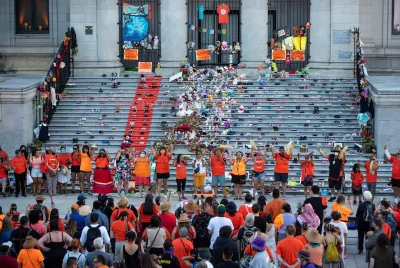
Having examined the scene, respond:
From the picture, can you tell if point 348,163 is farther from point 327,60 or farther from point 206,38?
point 206,38

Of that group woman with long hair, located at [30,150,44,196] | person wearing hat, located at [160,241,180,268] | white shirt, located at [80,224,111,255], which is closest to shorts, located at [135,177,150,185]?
woman with long hair, located at [30,150,44,196]

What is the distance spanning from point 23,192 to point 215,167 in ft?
19.3

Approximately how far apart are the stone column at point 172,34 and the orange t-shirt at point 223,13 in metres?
1.40

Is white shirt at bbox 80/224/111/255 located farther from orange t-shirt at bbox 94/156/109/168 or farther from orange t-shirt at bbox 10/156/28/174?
orange t-shirt at bbox 10/156/28/174

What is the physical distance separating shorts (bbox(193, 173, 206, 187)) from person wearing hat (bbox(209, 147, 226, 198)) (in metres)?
0.32

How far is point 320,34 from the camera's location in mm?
37906

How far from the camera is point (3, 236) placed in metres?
19.5

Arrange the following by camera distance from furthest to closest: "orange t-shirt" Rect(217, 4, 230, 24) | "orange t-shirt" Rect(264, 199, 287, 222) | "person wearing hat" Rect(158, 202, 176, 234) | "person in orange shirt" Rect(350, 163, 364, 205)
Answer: "orange t-shirt" Rect(217, 4, 230, 24) < "person in orange shirt" Rect(350, 163, 364, 205) < "orange t-shirt" Rect(264, 199, 287, 222) < "person wearing hat" Rect(158, 202, 176, 234)

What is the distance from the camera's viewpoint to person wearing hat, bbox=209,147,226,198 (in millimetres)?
29766

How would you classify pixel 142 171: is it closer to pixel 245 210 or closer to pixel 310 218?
pixel 245 210

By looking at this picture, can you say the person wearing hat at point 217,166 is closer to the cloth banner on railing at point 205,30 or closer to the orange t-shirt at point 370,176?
the orange t-shirt at point 370,176

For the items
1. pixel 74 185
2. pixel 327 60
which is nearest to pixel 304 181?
pixel 74 185

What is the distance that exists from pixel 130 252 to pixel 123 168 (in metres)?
11.8

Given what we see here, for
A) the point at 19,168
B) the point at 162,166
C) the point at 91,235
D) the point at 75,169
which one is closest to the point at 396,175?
the point at 162,166
